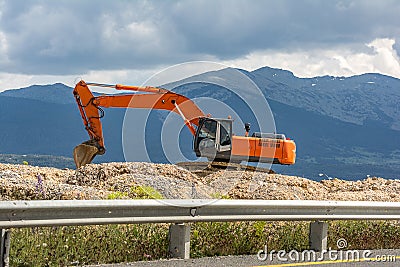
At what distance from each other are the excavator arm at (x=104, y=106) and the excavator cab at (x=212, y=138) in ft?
1.43

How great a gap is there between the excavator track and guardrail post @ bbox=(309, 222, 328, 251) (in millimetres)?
11076

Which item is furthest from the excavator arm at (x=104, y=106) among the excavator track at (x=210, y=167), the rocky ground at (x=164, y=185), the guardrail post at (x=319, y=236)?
the guardrail post at (x=319, y=236)

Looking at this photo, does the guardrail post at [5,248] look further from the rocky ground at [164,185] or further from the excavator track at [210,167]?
the excavator track at [210,167]

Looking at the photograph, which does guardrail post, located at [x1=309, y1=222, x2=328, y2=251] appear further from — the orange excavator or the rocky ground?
the orange excavator

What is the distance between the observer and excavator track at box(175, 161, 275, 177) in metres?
22.2

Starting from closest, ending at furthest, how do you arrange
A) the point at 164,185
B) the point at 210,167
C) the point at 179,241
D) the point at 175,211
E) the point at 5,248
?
1. the point at 5,248
2. the point at 175,211
3. the point at 179,241
4. the point at 164,185
5. the point at 210,167

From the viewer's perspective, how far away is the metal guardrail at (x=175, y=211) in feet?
27.7

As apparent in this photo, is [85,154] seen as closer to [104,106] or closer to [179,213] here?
[104,106]

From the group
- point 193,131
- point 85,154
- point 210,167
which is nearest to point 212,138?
point 193,131

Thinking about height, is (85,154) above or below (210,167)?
above

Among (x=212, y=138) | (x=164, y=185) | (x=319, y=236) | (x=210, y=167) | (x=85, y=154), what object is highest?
(x=212, y=138)

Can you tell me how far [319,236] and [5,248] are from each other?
447 cm

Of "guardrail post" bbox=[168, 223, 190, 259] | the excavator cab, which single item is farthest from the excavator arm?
"guardrail post" bbox=[168, 223, 190, 259]

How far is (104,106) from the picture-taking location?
2447cm
